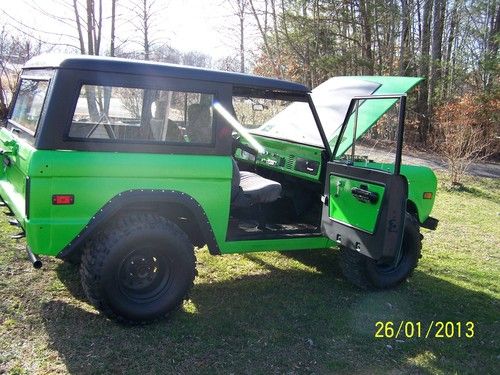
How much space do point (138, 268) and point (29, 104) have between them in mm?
1630

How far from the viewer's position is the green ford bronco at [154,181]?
10.8 feet

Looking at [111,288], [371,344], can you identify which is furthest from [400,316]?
[111,288]

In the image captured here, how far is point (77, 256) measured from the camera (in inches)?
144

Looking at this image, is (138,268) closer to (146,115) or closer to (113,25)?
(146,115)

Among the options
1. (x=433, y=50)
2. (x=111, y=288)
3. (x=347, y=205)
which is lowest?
(x=111, y=288)

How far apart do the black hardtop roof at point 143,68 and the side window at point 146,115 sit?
0.48 feet

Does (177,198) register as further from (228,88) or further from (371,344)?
(371,344)

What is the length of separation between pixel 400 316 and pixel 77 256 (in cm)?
276

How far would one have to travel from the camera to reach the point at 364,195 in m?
3.84

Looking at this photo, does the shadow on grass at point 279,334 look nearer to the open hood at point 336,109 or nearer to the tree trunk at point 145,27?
the open hood at point 336,109

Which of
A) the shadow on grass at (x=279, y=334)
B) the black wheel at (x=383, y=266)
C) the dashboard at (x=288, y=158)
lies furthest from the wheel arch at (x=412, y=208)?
the dashboard at (x=288, y=158)

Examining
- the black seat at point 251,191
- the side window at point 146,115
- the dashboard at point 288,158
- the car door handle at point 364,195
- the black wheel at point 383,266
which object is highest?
the side window at point 146,115

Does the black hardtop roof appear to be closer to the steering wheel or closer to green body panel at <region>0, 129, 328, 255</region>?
green body panel at <region>0, 129, 328, 255</region>

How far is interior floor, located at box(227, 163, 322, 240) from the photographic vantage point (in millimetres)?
4547
